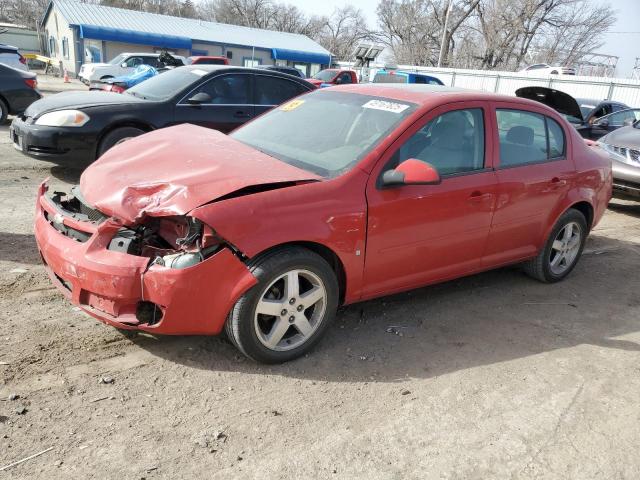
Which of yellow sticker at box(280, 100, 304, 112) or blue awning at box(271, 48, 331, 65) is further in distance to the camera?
blue awning at box(271, 48, 331, 65)

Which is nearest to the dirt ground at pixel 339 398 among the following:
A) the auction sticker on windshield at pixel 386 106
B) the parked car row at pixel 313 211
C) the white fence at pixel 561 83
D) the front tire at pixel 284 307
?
the front tire at pixel 284 307

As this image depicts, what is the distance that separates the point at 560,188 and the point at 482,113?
1.13m

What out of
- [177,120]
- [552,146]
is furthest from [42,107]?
[552,146]

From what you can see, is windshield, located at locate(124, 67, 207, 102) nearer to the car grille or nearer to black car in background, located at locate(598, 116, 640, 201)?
black car in background, located at locate(598, 116, 640, 201)

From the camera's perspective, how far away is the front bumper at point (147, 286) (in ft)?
9.23

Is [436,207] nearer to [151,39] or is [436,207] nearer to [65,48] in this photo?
[151,39]

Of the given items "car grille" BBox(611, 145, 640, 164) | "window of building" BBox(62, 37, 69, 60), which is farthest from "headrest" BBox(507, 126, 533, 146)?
"window of building" BBox(62, 37, 69, 60)

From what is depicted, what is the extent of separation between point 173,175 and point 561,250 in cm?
368

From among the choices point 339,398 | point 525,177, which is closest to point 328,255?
point 339,398

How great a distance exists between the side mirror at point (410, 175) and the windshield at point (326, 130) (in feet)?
0.78

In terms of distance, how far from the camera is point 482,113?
4.06m

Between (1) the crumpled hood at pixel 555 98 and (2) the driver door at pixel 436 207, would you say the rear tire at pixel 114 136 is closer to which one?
(2) the driver door at pixel 436 207

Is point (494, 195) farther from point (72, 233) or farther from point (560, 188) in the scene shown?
point (72, 233)

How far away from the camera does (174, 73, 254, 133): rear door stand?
23.5ft
